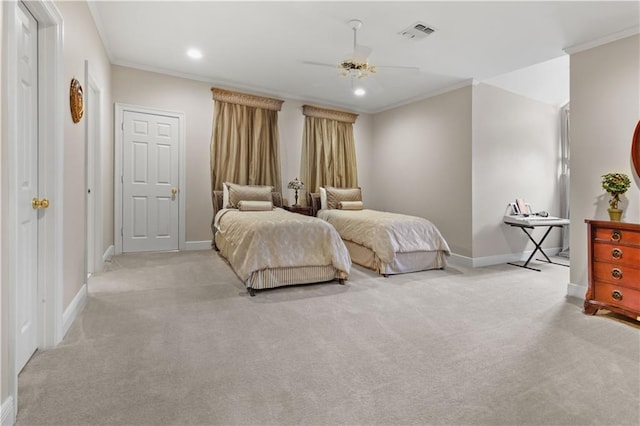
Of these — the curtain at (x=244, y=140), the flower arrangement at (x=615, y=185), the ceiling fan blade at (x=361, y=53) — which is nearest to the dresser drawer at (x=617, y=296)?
the flower arrangement at (x=615, y=185)

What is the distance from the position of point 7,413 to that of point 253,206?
343 centimetres

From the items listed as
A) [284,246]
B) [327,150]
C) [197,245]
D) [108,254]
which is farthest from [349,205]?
[108,254]

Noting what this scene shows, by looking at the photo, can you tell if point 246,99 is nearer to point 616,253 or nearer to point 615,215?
point 615,215

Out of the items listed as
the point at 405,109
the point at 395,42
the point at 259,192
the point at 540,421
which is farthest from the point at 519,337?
the point at 405,109

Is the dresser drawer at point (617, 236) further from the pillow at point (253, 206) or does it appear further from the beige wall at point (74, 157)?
the beige wall at point (74, 157)

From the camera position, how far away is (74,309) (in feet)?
7.88

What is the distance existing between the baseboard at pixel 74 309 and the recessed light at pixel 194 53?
287 cm

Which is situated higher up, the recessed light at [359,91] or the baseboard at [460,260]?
the recessed light at [359,91]

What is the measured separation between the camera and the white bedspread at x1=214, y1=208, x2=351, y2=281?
311 cm

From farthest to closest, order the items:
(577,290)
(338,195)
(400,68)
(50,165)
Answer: (338,195)
(400,68)
(577,290)
(50,165)

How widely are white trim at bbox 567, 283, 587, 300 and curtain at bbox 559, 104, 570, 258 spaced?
2.46 m

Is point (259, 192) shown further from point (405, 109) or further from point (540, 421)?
point (540, 421)

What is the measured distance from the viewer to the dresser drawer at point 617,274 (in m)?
2.53

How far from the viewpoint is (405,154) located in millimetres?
5820
